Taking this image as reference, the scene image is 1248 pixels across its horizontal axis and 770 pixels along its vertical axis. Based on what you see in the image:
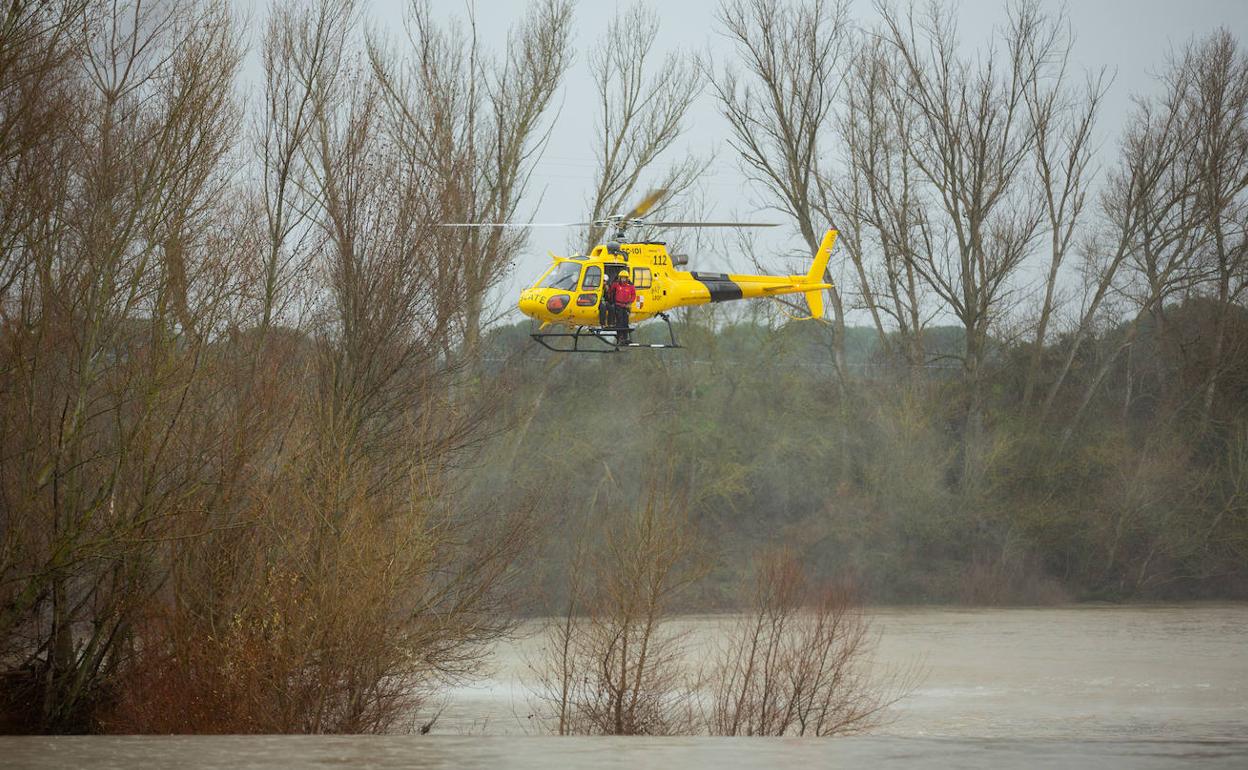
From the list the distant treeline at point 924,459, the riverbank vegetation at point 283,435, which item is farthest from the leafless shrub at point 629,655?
the distant treeline at point 924,459

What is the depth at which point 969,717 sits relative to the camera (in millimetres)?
19703

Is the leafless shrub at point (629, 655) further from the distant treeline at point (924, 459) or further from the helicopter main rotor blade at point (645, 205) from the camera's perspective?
the distant treeline at point (924, 459)

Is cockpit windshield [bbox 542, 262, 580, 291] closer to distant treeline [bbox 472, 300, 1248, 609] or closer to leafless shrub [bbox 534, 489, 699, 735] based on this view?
leafless shrub [bbox 534, 489, 699, 735]

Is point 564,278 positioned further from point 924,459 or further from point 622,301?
point 924,459

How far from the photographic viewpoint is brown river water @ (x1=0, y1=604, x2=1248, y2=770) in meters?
5.83

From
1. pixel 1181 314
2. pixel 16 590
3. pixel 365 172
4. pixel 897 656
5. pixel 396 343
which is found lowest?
pixel 897 656

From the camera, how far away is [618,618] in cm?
1692

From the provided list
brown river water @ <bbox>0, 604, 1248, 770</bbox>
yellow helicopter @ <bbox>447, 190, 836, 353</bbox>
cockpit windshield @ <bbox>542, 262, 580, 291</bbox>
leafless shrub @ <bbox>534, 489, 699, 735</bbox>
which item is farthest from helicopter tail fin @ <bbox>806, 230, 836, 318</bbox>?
brown river water @ <bbox>0, 604, 1248, 770</bbox>

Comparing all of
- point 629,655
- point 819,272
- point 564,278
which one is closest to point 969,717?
point 629,655

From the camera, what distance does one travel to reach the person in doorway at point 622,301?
17141mm

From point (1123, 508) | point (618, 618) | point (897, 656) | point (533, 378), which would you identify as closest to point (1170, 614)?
point (1123, 508)

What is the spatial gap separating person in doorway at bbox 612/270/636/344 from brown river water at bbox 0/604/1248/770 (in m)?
5.56

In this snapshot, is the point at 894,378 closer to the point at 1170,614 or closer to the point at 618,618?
the point at 1170,614

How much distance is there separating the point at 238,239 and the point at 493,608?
6201 millimetres
